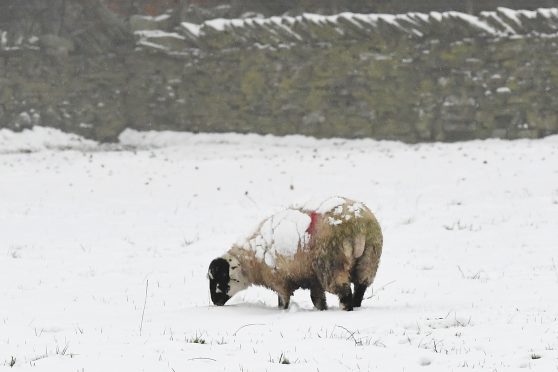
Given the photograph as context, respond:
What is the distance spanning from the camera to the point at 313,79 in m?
21.7

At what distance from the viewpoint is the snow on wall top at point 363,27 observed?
66.1 ft

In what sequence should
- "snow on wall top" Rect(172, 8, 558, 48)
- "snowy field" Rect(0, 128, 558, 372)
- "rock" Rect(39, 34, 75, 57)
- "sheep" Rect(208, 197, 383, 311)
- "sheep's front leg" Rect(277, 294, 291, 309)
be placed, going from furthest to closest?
"rock" Rect(39, 34, 75, 57) < "snow on wall top" Rect(172, 8, 558, 48) < "sheep's front leg" Rect(277, 294, 291, 309) < "sheep" Rect(208, 197, 383, 311) < "snowy field" Rect(0, 128, 558, 372)

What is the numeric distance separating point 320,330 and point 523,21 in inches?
660

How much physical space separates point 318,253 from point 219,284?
3.81 ft

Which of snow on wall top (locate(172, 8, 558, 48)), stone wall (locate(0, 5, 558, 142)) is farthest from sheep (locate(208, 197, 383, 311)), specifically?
snow on wall top (locate(172, 8, 558, 48))

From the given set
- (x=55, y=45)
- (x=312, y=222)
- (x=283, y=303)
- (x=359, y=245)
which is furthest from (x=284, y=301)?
(x=55, y=45)

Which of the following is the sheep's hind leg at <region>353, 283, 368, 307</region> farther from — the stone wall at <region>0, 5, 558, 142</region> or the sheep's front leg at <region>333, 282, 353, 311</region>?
the stone wall at <region>0, 5, 558, 142</region>

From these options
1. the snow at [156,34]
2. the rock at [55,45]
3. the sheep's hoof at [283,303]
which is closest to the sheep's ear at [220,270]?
the sheep's hoof at [283,303]

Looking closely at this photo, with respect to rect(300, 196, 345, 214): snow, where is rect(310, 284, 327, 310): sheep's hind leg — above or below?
below

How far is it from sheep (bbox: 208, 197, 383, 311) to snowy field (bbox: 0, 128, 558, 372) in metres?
0.25

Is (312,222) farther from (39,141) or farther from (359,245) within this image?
(39,141)

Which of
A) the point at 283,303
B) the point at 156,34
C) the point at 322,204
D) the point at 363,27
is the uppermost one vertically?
the point at 363,27

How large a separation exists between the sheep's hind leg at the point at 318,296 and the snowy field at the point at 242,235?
21 cm

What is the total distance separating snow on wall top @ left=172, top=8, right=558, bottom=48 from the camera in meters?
20.1
